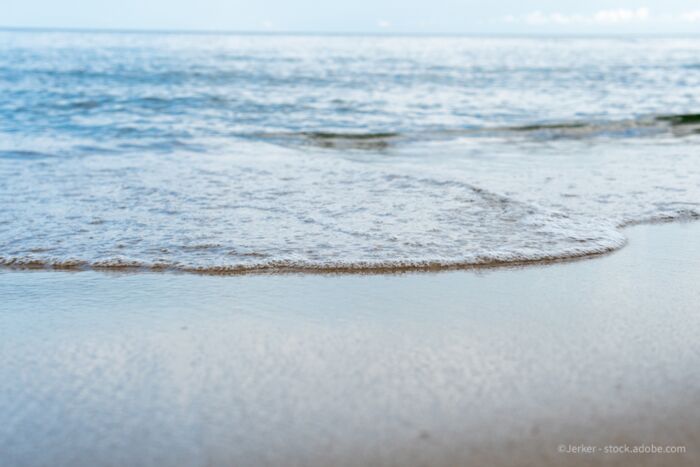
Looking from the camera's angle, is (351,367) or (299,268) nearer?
(351,367)

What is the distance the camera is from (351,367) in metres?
2.76

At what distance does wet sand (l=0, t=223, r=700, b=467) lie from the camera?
2.23m

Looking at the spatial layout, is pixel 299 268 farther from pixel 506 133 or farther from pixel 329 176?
pixel 506 133

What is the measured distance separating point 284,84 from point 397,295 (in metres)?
16.1

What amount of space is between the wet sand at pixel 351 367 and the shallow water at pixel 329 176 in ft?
1.60

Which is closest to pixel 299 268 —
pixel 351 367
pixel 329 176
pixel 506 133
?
pixel 351 367

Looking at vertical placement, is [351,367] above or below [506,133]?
→ above

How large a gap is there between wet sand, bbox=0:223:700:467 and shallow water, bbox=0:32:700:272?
0.49 meters

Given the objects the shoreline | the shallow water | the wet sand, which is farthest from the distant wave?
the wet sand

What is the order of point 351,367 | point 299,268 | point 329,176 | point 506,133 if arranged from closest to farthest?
point 351,367 < point 299,268 < point 329,176 < point 506,133

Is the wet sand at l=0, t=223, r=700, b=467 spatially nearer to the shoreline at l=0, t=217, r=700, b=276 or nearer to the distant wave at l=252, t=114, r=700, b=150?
the shoreline at l=0, t=217, r=700, b=276

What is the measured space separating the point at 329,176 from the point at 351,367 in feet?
13.8

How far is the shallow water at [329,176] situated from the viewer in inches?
174

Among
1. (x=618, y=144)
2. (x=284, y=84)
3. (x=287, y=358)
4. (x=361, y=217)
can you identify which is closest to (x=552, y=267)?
(x=361, y=217)
